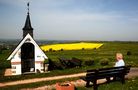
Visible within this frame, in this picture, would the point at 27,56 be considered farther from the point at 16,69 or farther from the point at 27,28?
the point at 27,28

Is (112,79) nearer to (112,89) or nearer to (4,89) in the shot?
(112,89)

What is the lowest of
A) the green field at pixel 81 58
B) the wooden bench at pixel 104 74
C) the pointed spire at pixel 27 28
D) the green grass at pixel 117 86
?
the green field at pixel 81 58

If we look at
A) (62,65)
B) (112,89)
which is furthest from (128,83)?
(62,65)

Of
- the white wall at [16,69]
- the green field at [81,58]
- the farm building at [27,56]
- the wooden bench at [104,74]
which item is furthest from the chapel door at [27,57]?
the wooden bench at [104,74]

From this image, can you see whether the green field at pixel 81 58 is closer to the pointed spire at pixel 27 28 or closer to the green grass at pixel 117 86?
the pointed spire at pixel 27 28

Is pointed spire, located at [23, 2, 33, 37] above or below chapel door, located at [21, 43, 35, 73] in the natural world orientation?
above

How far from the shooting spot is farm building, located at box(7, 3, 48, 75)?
70.0ft

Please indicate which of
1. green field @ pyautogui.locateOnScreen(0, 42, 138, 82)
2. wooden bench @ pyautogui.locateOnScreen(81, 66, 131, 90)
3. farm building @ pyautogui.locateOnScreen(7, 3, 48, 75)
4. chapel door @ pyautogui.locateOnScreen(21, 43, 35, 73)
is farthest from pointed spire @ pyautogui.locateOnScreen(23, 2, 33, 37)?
wooden bench @ pyautogui.locateOnScreen(81, 66, 131, 90)

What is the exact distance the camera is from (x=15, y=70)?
2156cm

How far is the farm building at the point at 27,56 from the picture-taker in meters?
21.3

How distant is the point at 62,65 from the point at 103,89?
11.4 metres

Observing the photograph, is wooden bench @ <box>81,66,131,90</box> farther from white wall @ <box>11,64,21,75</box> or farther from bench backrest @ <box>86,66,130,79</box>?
white wall @ <box>11,64,21,75</box>

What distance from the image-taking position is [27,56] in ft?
77.4

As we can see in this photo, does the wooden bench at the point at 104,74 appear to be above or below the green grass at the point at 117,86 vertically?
above
